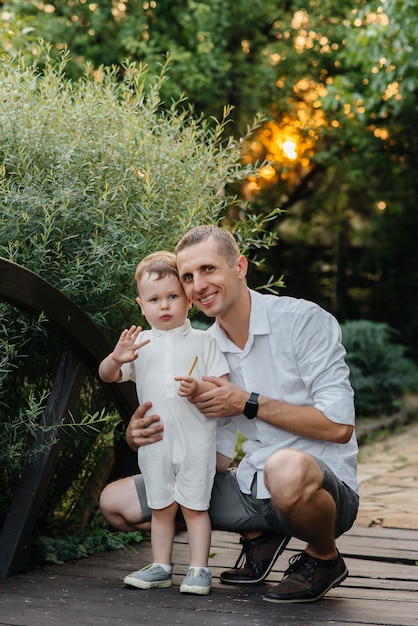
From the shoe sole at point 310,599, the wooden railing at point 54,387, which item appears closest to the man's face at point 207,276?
the wooden railing at point 54,387

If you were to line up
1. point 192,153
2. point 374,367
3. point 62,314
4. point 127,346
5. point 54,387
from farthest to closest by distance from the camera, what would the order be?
1. point 374,367
2. point 192,153
3. point 54,387
4. point 62,314
5. point 127,346

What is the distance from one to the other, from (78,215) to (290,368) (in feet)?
3.48

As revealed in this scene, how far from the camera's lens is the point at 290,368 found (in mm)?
3129

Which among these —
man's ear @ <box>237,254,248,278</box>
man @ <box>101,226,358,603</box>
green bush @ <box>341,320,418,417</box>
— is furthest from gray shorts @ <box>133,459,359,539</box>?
green bush @ <box>341,320,418,417</box>

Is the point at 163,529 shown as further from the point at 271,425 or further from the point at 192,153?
the point at 192,153

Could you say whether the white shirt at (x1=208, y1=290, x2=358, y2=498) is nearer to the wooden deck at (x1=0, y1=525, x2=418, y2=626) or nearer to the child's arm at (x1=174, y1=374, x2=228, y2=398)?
the child's arm at (x1=174, y1=374, x2=228, y2=398)

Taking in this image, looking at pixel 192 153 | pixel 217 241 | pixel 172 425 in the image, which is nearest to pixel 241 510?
pixel 172 425

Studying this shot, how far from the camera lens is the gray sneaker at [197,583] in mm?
3057

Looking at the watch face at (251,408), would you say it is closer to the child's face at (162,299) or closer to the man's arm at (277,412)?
the man's arm at (277,412)

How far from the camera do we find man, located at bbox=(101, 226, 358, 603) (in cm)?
296

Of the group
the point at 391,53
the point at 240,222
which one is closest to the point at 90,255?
the point at 240,222

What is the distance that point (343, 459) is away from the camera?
312 centimetres

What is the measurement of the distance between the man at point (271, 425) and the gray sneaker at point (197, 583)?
0.69 feet

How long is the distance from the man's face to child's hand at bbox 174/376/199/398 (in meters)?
0.27
